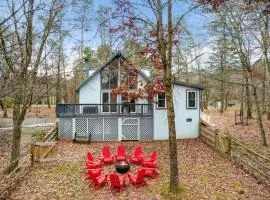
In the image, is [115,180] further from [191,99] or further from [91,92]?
[91,92]

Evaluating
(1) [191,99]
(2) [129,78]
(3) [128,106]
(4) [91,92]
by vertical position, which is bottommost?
(3) [128,106]

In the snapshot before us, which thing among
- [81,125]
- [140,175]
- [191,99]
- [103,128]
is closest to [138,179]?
[140,175]

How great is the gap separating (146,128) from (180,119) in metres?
2.64

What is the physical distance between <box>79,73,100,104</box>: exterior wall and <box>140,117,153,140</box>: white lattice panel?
4.00m

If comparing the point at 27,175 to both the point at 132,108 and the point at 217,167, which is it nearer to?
the point at 217,167

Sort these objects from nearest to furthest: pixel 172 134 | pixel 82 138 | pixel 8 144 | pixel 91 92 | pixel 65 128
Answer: pixel 172 134
pixel 82 138
pixel 8 144
pixel 65 128
pixel 91 92

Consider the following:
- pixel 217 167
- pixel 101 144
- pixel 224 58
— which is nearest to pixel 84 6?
pixel 217 167

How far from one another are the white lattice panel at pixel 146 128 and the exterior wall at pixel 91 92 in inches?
157

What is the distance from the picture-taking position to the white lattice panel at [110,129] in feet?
70.5

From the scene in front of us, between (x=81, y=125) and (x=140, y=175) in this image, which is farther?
(x=81, y=125)

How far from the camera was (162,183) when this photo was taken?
37.5ft

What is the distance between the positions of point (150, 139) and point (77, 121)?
562 cm

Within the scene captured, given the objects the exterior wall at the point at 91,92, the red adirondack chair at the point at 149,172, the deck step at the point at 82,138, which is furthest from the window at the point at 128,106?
the red adirondack chair at the point at 149,172

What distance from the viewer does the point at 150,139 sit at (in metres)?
21.6
